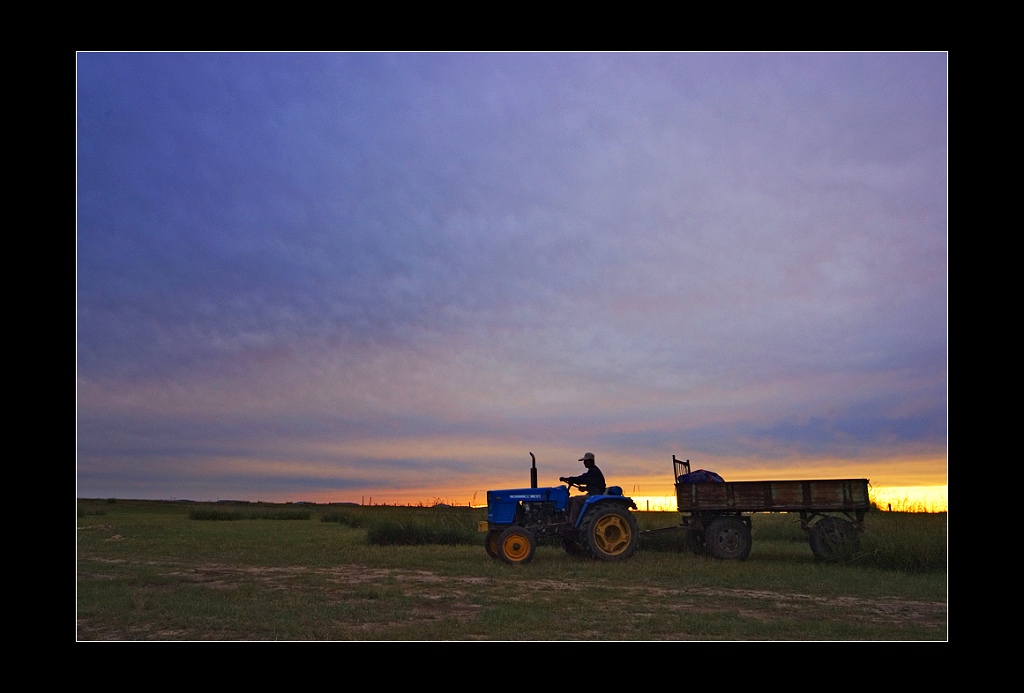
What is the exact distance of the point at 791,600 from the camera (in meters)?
9.79

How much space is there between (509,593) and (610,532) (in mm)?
4297

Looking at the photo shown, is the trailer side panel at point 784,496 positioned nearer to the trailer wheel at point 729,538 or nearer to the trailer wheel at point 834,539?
the trailer wheel at point 729,538

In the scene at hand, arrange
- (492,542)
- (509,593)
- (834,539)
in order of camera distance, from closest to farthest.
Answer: (509,593)
(834,539)
(492,542)

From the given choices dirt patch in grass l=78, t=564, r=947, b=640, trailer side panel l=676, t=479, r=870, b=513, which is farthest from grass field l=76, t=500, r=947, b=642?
trailer side panel l=676, t=479, r=870, b=513

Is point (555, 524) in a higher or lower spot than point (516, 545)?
higher

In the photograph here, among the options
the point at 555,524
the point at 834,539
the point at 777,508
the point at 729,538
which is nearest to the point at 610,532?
the point at 555,524

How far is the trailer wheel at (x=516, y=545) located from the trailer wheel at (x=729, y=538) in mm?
3622

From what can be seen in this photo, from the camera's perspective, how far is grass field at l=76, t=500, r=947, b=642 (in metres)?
7.96

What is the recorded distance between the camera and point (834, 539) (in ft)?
46.9

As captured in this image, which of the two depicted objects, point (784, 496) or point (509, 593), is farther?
point (784, 496)

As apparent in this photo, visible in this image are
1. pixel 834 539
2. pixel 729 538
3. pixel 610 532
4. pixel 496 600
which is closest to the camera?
pixel 496 600

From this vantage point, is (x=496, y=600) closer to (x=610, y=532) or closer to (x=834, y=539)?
(x=610, y=532)

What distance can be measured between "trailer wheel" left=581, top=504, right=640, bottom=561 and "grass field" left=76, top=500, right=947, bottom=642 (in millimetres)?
349

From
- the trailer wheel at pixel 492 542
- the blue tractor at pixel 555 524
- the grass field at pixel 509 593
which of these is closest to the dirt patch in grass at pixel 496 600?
the grass field at pixel 509 593
